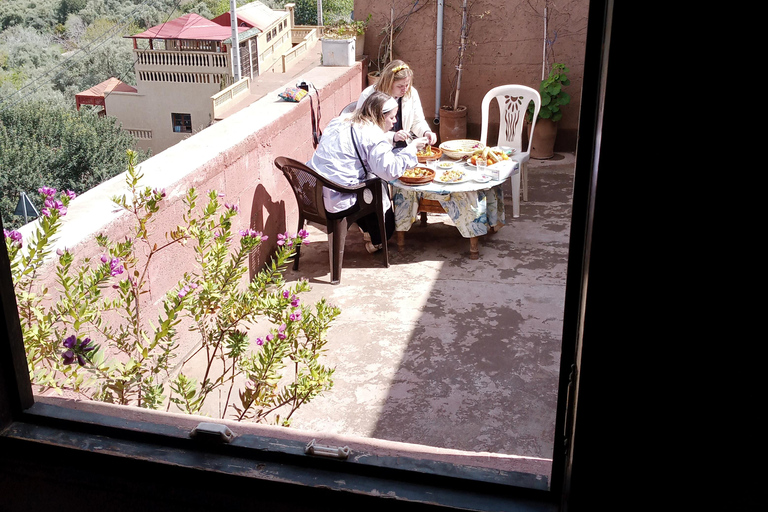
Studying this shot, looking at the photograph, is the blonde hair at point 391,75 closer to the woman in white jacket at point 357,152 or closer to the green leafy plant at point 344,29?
the woman in white jacket at point 357,152

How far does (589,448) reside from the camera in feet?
3.48

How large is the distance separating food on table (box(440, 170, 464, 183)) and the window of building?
3349 cm

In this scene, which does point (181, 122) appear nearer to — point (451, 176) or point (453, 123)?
point (453, 123)

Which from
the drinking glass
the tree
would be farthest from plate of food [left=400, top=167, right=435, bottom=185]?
the tree

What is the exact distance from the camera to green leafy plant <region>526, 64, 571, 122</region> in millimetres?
7223

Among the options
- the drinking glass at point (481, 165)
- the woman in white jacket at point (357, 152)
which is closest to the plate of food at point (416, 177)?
the woman in white jacket at point (357, 152)

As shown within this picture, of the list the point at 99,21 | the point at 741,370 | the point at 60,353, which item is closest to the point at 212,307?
the point at 60,353

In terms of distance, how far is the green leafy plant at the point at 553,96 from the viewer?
722 centimetres

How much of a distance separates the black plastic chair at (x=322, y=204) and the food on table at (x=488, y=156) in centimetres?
92

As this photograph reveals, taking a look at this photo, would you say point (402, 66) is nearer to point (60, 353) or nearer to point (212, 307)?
point (212, 307)

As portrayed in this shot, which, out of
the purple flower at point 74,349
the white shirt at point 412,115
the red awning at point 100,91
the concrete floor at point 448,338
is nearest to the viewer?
the purple flower at point 74,349

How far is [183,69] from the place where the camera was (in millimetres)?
35281

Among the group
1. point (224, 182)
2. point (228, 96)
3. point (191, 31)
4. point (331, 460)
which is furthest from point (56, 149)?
point (331, 460)

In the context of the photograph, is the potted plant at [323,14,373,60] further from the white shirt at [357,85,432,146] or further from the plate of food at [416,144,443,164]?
the plate of food at [416,144,443,164]
